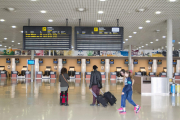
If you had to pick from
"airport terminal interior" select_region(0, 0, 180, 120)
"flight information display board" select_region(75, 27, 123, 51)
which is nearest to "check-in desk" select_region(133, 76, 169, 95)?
"airport terminal interior" select_region(0, 0, 180, 120)

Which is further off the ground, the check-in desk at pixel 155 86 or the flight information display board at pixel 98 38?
the flight information display board at pixel 98 38

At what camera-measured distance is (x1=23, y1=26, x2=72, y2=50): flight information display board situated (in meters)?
7.96

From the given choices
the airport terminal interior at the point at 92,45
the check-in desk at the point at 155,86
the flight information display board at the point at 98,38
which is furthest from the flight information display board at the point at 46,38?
the check-in desk at the point at 155,86

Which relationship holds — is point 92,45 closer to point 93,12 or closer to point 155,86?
point 93,12

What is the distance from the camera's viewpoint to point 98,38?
8000 mm

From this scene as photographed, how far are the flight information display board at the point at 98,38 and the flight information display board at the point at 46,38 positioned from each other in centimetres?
48

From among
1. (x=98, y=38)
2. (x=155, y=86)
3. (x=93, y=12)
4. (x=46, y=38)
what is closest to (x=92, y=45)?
(x=98, y=38)

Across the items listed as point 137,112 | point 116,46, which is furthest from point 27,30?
point 137,112

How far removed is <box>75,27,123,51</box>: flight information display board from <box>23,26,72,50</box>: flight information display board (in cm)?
48

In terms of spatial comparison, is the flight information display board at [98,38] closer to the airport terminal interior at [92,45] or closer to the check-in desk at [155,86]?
the airport terminal interior at [92,45]

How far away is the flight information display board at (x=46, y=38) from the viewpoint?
7957 millimetres

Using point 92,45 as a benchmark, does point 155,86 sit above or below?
below

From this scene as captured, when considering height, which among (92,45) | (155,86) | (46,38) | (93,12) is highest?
(93,12)

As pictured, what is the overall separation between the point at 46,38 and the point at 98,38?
2.22 meters
